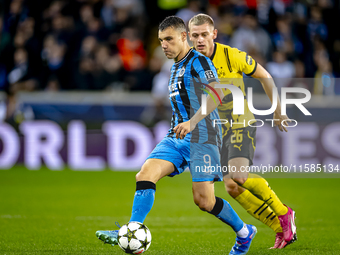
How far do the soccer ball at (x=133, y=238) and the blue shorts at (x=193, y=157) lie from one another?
647 mm

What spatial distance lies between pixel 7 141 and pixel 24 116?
640mm

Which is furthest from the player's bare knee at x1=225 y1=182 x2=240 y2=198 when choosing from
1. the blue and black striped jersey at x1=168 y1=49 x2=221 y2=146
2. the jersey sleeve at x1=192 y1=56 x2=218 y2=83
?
the jersey sleeve at x1=192 y1=56 x2=218 y2=83

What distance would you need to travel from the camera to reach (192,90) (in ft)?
13.7

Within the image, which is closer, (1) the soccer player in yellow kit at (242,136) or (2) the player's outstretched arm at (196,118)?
(2) the player's outstretched arm at (196,118)

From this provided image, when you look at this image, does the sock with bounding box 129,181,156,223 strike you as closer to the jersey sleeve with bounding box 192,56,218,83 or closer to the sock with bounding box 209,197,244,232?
the sock with bounding box 209,197,244,232

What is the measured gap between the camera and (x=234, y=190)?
473 cm

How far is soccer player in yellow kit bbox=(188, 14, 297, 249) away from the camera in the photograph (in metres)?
4.61

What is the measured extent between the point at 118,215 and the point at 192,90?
2722 millimetres

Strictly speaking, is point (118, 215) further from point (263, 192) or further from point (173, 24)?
point (173, 24)

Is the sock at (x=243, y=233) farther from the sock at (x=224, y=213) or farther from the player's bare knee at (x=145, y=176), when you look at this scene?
the player's bare knee at (x=145, y=176)

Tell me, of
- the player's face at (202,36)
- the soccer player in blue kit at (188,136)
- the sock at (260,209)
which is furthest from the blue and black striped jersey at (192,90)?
the sock at (260,209)

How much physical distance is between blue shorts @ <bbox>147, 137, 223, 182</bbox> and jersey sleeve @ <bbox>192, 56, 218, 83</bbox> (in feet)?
1.79

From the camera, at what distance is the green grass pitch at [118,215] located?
458cm

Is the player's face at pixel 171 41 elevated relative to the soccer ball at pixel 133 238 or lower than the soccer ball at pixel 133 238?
elevated
